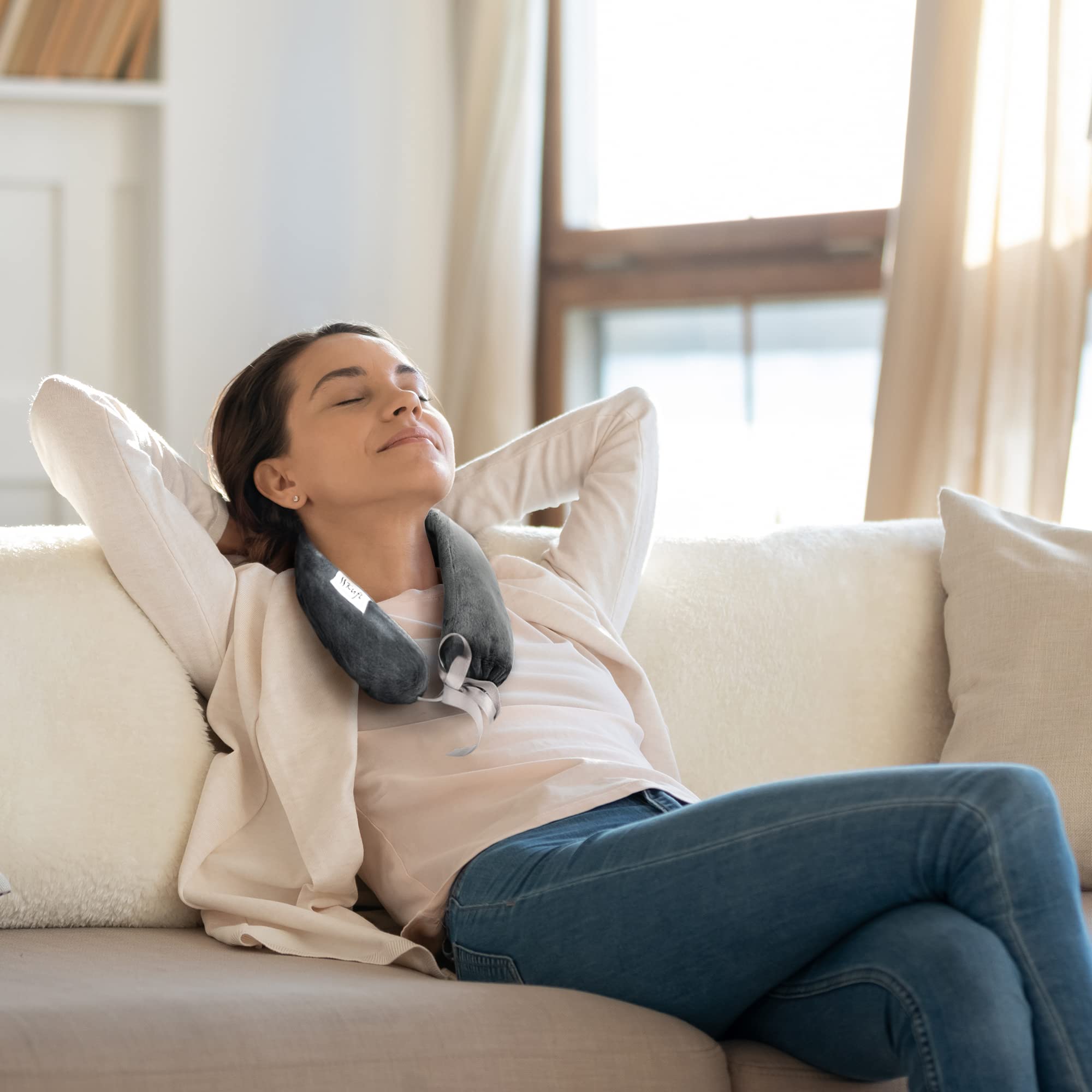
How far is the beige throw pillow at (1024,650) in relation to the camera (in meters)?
1.57

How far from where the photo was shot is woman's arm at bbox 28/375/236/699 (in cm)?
142

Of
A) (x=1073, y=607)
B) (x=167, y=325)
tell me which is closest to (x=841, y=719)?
(x=1073, y=607)

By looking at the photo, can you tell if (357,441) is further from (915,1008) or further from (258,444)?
(915,1008)

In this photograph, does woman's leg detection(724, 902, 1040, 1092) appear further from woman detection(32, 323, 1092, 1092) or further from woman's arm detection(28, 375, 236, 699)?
woman's arm detection(28, 375, 236, 699)

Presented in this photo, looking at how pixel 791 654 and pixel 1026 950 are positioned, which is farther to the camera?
pixel 791 654

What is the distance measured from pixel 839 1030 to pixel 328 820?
1.81ft

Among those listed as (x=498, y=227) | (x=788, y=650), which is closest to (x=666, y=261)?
(x=498, y=227)

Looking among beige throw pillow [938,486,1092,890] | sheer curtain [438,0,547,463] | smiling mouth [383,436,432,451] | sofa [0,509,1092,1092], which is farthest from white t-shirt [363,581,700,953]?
sheer curtain [438,0,547,463]

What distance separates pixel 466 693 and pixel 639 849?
0.30 m

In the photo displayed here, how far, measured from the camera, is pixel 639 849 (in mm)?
1129

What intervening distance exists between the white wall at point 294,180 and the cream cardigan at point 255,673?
4.62 ft

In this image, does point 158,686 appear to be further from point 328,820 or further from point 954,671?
point 954,671

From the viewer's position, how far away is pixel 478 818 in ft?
4.25

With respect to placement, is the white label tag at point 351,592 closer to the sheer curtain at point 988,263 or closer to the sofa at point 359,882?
the sofa at point 359,882
